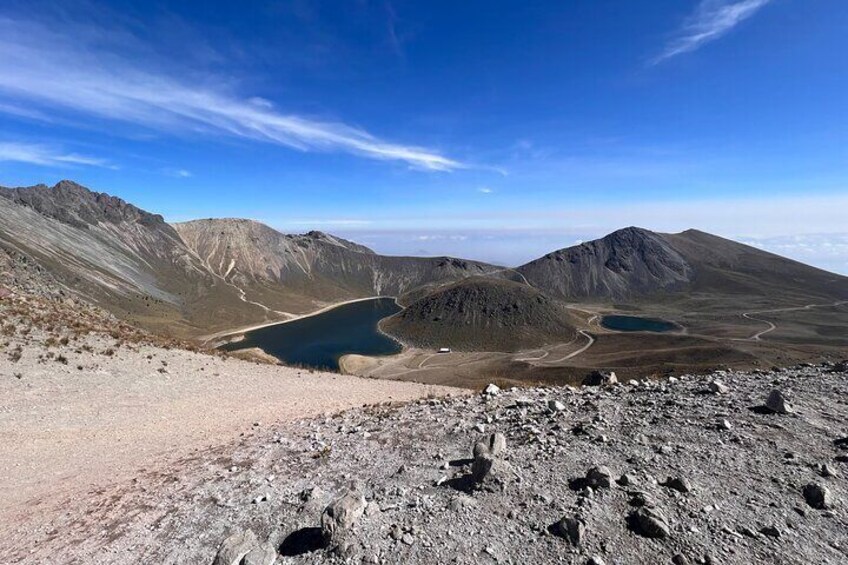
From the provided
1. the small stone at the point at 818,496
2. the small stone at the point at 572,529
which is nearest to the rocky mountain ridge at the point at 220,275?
the small stone at the point at 818,496

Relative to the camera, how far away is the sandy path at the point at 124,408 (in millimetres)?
10750

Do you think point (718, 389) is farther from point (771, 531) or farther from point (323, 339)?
point (323, 339)

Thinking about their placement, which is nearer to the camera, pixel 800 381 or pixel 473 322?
pixel 800 381

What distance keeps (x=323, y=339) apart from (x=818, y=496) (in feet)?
344

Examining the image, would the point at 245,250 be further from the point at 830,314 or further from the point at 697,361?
the point at 830,314

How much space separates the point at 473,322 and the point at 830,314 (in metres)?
→ 112

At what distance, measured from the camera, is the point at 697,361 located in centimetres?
6506

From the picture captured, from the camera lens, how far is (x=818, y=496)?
6984 mm

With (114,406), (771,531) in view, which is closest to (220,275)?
(114,406)

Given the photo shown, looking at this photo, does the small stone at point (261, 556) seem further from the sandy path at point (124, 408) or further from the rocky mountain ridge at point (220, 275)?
the rocky mountain ridge at point (220, 275)

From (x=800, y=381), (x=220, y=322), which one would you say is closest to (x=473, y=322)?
(x=220, y=322)

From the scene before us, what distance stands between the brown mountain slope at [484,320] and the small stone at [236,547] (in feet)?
287

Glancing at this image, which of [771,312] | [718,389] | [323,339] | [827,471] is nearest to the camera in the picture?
[827,471]

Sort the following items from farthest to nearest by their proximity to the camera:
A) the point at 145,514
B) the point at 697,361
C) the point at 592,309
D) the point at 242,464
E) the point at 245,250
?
the point at 245,250 → the point at 592,309 → the point at 697,361 → the point at 242,464 → the point at 145,514
